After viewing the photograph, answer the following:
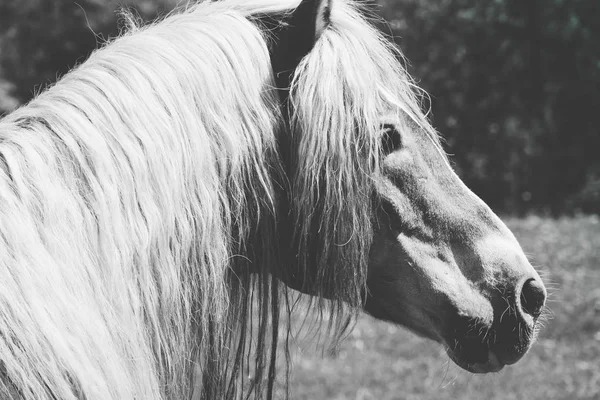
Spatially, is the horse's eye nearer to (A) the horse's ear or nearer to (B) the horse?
(B) the horse

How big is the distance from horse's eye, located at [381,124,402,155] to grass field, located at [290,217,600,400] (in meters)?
2.75

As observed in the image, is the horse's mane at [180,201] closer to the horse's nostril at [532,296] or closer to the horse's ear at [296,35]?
the horse's ear at [296,35]

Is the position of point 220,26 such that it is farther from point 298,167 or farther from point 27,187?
point 27,187

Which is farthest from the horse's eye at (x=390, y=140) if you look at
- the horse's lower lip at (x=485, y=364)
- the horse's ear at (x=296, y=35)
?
the horse's lower lip at (x=485, y=364)

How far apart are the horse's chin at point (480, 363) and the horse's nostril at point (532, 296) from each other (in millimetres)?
167

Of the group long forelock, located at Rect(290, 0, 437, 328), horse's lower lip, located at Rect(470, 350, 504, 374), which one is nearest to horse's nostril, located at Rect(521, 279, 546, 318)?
horse's lower lip, located at Rect(470, 350, 504, 374)

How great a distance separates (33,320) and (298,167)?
769 mm

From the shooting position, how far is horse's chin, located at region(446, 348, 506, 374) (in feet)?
6.55

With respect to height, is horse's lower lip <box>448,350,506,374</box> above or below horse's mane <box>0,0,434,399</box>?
below

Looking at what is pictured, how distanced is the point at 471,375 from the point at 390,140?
3951 millimetres

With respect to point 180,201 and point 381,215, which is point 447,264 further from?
point 180,201

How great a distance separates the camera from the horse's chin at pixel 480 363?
200 cm

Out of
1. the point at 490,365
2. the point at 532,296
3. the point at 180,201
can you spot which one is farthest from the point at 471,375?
the point at 180,201

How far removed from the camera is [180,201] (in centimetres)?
169
